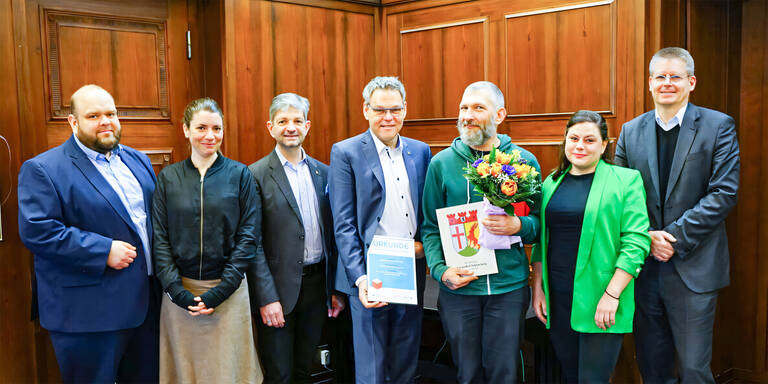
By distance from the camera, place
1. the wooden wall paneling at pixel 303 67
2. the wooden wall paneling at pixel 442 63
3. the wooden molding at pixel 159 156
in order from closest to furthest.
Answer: the wooden molding at pixel 159 156 → the wooden wall paneling at pixel 303 67 → the wooden wall paneling at pixel 442 63

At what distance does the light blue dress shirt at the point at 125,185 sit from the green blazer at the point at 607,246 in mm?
1853

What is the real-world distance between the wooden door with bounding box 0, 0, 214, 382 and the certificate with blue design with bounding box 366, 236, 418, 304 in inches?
67.3

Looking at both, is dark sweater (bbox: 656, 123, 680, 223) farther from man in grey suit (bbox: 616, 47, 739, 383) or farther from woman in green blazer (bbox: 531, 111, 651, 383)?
woman in green blazer (bbox: 531, 111, 651, 383)

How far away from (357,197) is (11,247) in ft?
5.72

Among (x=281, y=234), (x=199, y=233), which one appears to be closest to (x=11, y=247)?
(x=199, y=233)

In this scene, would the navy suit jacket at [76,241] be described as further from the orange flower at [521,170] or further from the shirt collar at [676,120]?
the shirt collar at [676,120]

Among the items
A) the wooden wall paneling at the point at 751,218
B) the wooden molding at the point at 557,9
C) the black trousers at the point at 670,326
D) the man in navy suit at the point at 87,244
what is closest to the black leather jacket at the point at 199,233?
the man in navy suit at the point at 87,244

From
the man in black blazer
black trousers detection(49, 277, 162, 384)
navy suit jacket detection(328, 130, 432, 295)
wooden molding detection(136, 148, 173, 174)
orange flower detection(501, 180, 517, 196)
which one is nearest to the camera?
orange flower detection(501, 180, 517, 196)

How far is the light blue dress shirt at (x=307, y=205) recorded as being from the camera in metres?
3.04

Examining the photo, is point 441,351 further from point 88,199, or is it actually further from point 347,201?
point 88,199

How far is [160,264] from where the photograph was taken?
2.73 metres

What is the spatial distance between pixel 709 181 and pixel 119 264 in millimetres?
2522

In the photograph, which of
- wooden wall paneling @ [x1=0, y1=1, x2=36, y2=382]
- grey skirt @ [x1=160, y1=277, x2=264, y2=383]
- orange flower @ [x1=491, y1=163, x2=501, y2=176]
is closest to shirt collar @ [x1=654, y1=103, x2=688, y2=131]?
orange flower @ [x1=491, y1=163, x2=501, y2=176]

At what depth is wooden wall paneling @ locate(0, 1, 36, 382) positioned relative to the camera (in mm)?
3072
